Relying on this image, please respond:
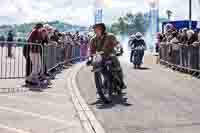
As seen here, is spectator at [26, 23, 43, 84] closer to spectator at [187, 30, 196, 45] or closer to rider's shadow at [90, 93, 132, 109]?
rider's shadow at [90, 93, 132, 109]

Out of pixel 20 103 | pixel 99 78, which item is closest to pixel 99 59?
pixel 99 78

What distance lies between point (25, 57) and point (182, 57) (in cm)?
764

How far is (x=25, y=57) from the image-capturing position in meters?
15.3

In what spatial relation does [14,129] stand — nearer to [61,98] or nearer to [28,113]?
[28,113]

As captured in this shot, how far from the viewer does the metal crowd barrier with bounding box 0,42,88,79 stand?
49.9 feet

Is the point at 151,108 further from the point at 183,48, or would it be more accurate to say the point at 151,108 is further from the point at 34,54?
the point at 183,48

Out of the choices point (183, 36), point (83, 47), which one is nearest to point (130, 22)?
point (83, 47)

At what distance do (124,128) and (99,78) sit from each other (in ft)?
10.6

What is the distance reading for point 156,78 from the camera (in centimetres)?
Answer: 1744

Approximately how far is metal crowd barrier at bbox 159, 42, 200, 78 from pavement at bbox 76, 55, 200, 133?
7.00ft

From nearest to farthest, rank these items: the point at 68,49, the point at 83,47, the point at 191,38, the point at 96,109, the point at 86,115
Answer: the point at 86,115, the point at 96,109, the point at 191,38, the point at 68,49, the point at 83,47

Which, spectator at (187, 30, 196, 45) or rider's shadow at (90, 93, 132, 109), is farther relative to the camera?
spectator at (187, 30, 196, 45)

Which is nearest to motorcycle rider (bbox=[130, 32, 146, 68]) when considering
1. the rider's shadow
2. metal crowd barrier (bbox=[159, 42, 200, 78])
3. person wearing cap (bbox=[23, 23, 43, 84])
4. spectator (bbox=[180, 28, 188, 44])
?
metal crowd barrier (bbox=[159, 42, 200, 78])

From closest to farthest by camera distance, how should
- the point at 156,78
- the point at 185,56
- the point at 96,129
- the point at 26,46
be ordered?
the point at 96,129
the point at 26,46
the point at 156,78
the point at 185,56
